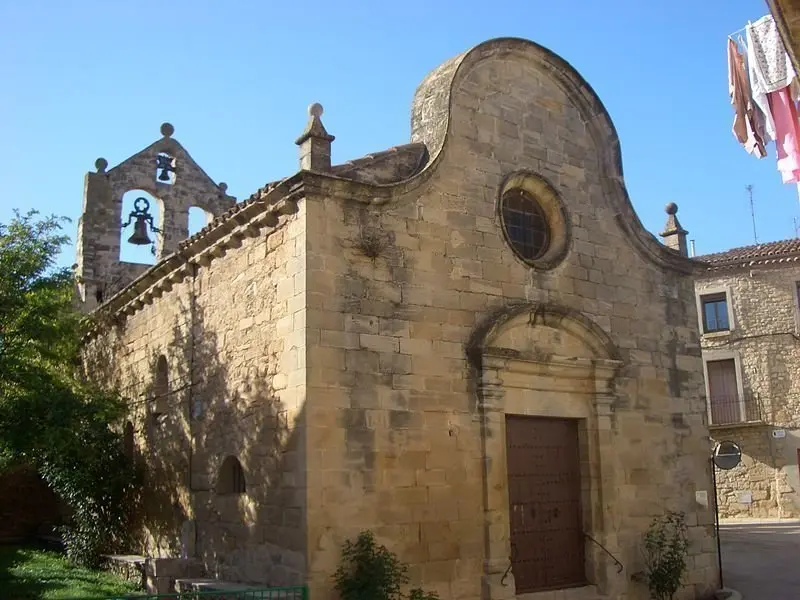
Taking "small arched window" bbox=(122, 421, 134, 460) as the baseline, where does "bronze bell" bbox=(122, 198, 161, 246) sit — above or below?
above

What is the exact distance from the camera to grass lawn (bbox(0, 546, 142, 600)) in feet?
33.0

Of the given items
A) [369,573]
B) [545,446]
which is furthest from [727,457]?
[369,573]

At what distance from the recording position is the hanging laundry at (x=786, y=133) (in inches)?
295

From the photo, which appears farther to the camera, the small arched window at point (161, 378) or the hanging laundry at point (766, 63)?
the small arched window at point (161, 378)

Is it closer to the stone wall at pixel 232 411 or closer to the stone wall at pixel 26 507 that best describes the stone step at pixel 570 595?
the stone wall at pixel 232 411

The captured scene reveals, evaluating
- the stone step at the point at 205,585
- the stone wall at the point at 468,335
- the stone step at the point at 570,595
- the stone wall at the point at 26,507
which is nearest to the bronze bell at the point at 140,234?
the stone wall at the point at 26,507

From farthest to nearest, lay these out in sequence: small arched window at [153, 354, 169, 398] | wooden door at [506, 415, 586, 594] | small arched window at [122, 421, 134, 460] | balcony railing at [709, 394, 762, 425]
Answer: balcony railing at [709, 394, 762, 425] < small arched window at [122, 421, 134, 460] < small arched window at [153, 354, 169, 398] < wooden door at [506, 415, 586, 594]

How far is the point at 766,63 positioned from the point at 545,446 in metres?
5.13

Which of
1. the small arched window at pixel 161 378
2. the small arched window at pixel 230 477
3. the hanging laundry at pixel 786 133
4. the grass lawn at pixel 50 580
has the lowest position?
the grass lawn at pixel 50 580

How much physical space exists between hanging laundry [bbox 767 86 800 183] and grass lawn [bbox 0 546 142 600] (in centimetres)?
872

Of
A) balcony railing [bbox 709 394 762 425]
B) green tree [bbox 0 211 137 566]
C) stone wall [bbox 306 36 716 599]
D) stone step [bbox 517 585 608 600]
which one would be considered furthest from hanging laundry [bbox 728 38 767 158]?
balcony railing [bbox 709 394 762 425]

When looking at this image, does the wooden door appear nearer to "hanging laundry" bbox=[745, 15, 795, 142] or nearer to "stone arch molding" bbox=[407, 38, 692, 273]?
"stone arch molding" bbox=[407, 38, 692, 273]

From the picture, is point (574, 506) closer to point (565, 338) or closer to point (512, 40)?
point (565, 338)

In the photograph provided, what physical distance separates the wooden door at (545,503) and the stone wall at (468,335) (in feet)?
1.21
